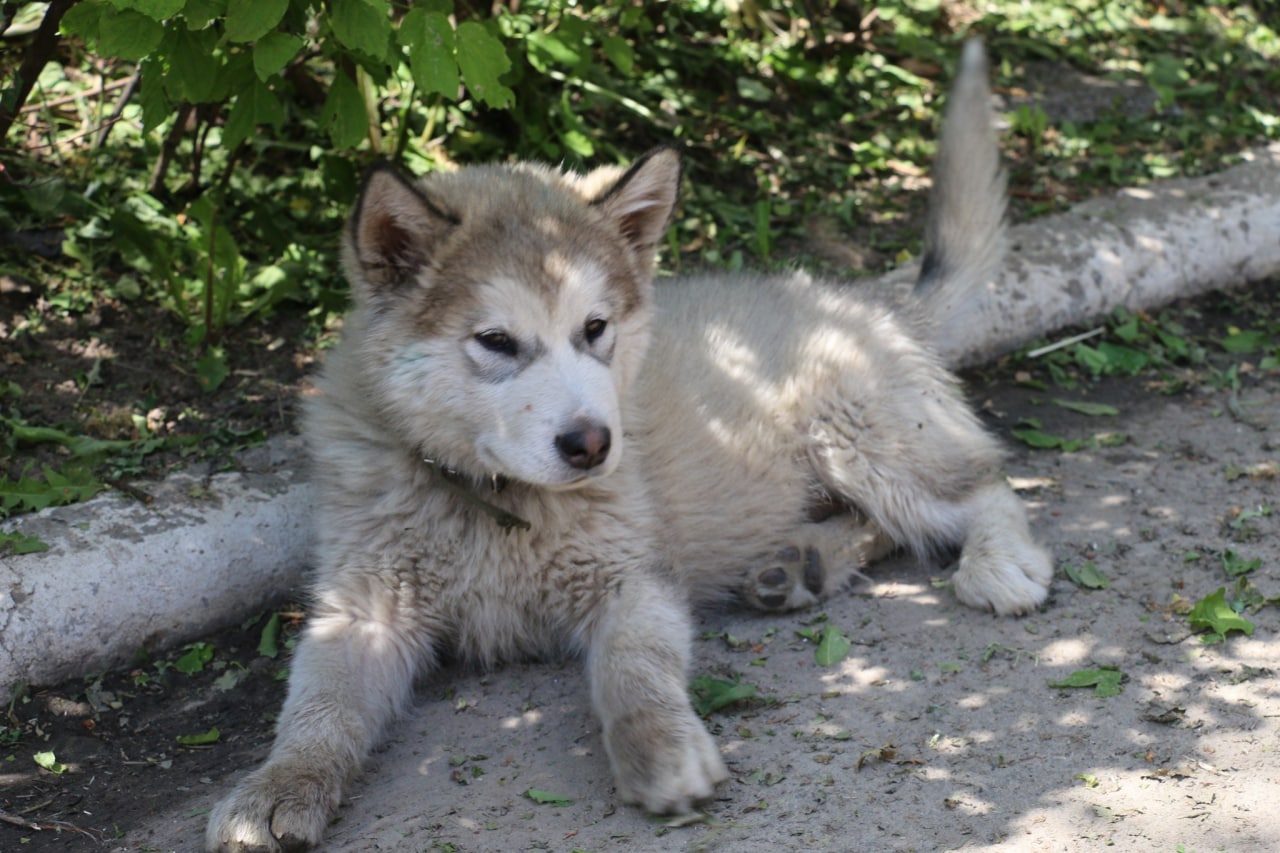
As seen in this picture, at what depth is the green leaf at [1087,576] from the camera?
3945 mm

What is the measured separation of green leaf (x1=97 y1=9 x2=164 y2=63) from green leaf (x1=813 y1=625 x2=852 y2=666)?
2.47 metres

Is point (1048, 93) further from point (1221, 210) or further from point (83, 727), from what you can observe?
point (83, 727)

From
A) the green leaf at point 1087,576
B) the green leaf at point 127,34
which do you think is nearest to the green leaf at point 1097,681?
the green leaf at point 1087,576

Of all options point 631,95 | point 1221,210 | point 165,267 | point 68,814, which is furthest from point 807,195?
point 68,814

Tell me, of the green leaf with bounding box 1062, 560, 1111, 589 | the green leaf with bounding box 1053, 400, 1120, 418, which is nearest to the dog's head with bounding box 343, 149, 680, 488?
the green leaf with bounding box 1062, 560, 1111, 589

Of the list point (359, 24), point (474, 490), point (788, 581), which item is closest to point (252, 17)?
point (359, 24)

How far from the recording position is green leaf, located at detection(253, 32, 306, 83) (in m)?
3.57

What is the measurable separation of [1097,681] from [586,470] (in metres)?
1.46

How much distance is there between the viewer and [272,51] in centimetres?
358

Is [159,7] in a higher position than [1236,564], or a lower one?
higher

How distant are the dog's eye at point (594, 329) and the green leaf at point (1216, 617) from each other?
72.0 inches

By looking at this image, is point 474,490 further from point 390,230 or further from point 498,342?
point 390,230

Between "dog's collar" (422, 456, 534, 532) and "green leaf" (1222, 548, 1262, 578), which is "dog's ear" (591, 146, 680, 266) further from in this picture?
"green leaf" (1222, 548, 1262, 578)

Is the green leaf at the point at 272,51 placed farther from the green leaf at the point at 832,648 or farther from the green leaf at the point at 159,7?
the green leaf at the point at 832,648
